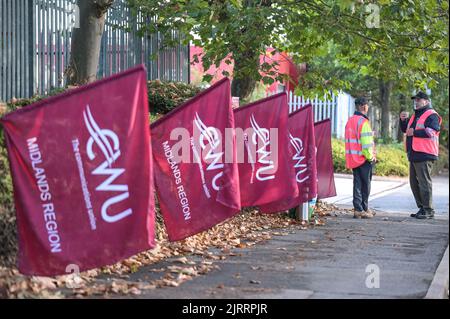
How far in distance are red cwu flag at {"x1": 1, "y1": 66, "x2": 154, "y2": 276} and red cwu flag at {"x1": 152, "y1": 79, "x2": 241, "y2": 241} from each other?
6.28 ft

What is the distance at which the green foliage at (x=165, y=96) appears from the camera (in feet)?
45.6

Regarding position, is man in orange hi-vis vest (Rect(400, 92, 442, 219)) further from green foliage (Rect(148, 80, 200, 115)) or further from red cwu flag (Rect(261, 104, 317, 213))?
green foliage (Rect(148, 80, 200, 115))

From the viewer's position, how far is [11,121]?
7.23 meters

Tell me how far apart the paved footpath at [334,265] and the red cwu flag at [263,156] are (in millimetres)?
629

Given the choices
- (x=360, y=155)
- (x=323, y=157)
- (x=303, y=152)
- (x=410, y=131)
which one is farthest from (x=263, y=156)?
(x=410, y=131)

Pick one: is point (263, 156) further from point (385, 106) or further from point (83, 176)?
point (385, 106)

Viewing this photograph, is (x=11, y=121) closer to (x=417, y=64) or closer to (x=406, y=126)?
(x=417, y=64)

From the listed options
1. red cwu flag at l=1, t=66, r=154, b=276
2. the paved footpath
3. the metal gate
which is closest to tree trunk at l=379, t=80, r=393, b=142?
the metal gate

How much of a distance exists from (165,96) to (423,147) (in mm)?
4192

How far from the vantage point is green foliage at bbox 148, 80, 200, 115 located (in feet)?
45.6

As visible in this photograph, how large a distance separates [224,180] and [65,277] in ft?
7.75

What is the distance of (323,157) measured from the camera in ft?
47.9

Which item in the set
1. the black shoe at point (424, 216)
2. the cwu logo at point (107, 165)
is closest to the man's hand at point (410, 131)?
the black shoe at point (424, 216)

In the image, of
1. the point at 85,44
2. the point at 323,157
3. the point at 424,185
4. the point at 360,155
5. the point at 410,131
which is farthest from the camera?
Answer: the point at 410,131
